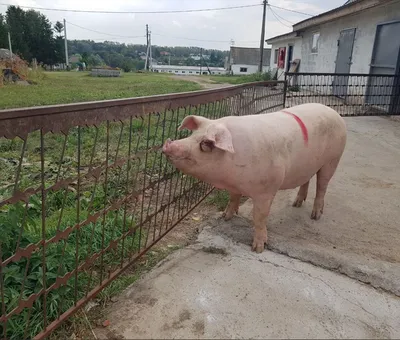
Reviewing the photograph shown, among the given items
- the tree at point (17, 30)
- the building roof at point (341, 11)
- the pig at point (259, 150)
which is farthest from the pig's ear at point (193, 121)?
the tree at point (17, 30)

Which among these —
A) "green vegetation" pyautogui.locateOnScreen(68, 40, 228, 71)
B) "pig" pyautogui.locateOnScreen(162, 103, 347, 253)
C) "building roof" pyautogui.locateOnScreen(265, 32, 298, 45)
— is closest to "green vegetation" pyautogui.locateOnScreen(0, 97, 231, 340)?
"pig" pyautogui.locateOnScreen(162, 103, 347, 253)

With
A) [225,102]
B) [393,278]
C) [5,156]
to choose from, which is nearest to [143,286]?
[393,278]

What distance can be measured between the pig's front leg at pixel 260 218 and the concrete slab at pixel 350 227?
0.13 m

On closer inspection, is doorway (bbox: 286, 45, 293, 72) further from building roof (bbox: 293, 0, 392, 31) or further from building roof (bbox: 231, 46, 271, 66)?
building roof (bbox: 231, 46, 271, 66)

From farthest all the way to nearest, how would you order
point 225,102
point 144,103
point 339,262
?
point 225,102, point 339,262, point 144,103

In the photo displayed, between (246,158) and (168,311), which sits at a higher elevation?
→ (246,158)

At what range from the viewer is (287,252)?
9.27ft

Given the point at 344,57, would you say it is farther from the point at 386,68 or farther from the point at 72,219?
the point at 72,219

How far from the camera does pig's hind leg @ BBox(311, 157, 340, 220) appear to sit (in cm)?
333

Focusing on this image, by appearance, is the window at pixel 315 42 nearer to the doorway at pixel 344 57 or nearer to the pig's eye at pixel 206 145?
the doorway at pixel 344 57

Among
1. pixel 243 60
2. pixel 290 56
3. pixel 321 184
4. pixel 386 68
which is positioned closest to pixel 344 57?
pixel 386 68

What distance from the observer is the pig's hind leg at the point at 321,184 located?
3.33 m

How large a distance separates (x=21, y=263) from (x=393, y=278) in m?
2.48

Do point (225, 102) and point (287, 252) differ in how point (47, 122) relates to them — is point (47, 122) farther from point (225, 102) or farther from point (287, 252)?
point (225, 102)
